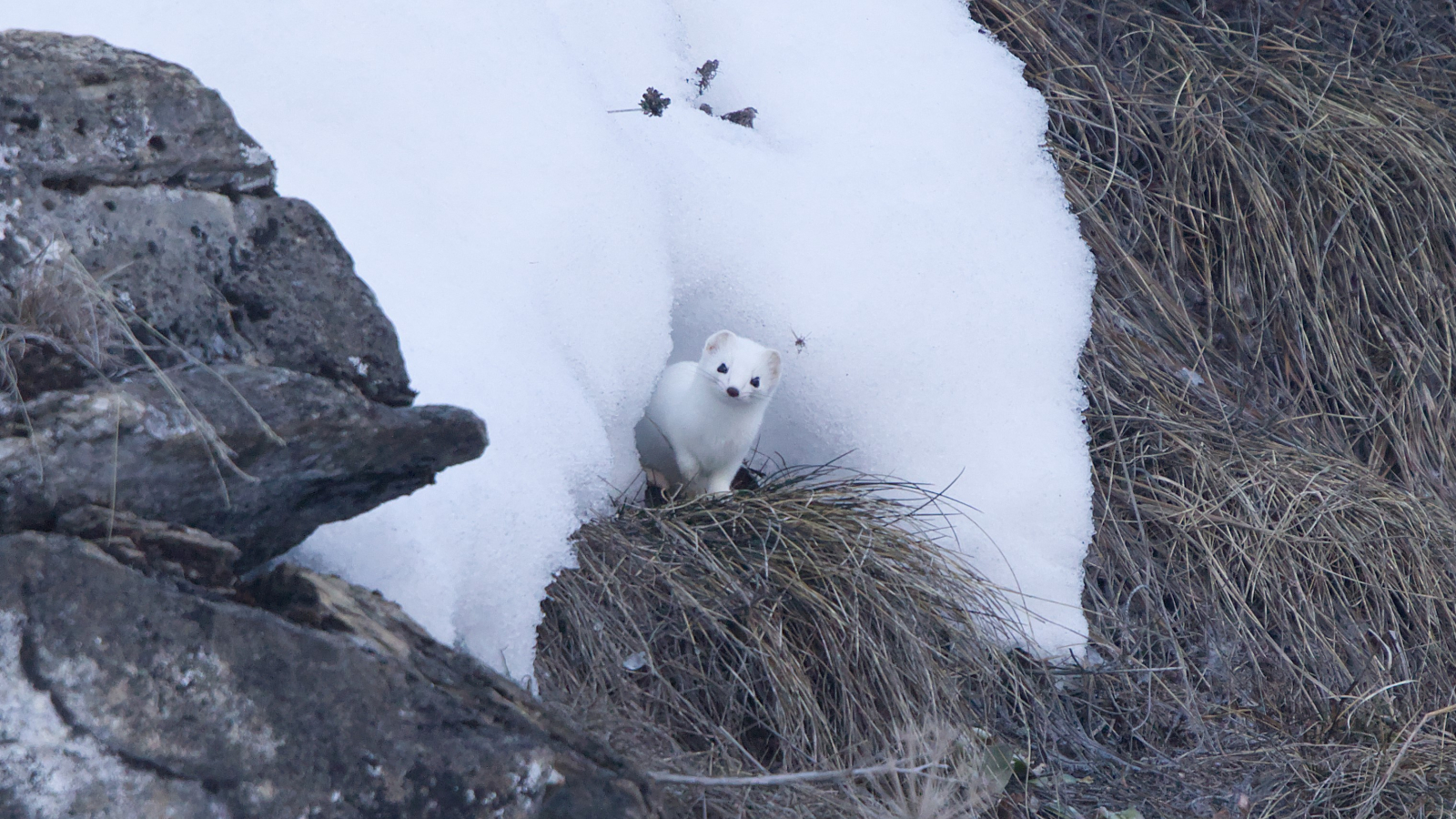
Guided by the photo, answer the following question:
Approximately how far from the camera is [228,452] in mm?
1411

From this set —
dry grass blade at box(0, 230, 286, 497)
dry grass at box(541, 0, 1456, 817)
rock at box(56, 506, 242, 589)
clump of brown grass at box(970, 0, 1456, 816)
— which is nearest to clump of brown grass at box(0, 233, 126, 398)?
dry grass blade at box(0, 230, 286, 497)

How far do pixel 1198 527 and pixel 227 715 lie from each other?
2761 millimetres

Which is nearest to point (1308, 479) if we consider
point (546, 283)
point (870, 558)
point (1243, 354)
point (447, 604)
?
point (1243, 354)

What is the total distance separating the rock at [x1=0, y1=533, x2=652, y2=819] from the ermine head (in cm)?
142

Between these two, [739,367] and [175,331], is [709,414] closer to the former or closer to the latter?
[739,367]

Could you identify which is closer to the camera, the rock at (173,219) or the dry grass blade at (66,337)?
the dry grass blade at (66,337)

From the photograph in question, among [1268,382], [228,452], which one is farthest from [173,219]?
[1268,382]

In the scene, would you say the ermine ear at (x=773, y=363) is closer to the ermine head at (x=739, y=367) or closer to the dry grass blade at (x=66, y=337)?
the ermine head at (x=739, y=367)

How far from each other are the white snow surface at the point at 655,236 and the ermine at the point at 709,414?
6.0 inches

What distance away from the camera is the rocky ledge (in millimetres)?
1238

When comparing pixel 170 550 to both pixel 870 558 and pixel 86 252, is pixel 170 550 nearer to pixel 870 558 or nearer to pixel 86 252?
pixel 86 252

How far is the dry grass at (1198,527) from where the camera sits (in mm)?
2516

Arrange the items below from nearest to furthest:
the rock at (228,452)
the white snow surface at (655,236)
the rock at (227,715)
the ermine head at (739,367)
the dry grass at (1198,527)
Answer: the rock at (227,715) → the rock at (228,452) → the white snow surface at (655,236) → the dry grass at (1198,527) → the ermine head at (739,367)

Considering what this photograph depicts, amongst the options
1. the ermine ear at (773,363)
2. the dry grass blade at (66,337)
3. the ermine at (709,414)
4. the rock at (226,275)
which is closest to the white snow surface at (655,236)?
the ermine at (709,414)
